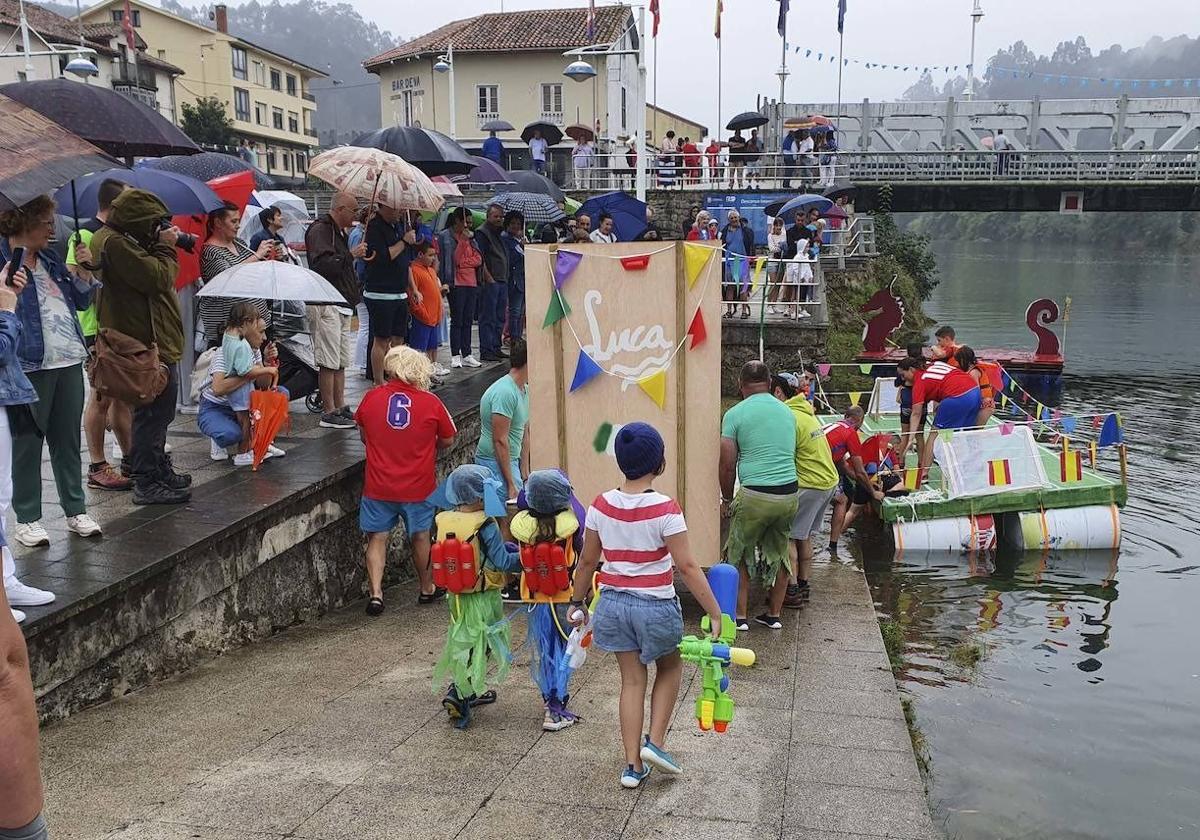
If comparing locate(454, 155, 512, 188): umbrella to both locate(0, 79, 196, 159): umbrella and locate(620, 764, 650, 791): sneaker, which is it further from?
locate(620, 764, 650, 791): sneaker

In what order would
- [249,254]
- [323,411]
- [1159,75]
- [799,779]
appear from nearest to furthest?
[799,779]
[249,254]
[323,411]
[1159,75]

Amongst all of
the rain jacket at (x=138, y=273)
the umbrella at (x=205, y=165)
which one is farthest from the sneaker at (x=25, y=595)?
the umbrella at (x=205, y=165)

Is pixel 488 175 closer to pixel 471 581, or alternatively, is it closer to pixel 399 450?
pixel 399 450

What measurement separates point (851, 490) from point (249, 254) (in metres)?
6.05

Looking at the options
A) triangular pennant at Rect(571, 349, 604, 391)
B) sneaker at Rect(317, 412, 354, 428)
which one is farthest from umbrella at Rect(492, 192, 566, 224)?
triangular pennant at Rect(571, 349, 604, 391)

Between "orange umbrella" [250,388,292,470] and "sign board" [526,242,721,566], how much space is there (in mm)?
1743

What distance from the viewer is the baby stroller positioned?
866 centimetres

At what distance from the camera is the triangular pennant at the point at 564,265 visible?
6723 mm

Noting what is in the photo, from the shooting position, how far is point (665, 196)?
28.9 m

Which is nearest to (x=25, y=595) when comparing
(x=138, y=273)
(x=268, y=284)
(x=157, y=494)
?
(x=157, y=494)

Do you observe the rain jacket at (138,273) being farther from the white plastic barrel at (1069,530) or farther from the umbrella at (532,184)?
the umbrella at (532,184)

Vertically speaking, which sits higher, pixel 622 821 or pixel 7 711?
pixel 7 711

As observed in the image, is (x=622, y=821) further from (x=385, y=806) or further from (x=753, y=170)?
(x=753, y=170)

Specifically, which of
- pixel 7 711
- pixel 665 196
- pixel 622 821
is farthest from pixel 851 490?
pixel 665 196
